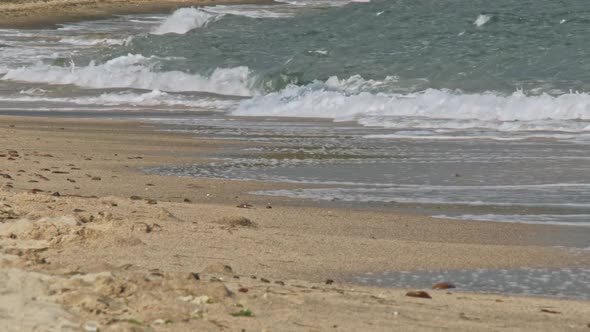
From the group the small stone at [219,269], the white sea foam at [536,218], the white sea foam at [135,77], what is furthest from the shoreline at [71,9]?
the small stone at [219,269]

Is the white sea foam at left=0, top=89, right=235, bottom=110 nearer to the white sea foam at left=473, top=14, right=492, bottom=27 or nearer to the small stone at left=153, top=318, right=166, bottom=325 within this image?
the white sea foam at left=473, top=14, right=492, bottom=27

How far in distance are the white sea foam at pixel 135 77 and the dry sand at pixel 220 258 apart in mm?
11372

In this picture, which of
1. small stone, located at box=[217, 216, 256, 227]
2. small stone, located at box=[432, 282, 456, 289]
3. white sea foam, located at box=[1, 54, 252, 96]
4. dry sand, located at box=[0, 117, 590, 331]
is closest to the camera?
dry sand, located at box=[0, 117, 590, 331]

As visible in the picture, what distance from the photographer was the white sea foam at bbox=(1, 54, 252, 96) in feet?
71.1

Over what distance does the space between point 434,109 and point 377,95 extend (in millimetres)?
→ 1520

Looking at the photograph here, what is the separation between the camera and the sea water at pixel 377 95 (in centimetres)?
988

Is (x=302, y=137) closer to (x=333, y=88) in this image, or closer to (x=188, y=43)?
(x=333, y=88)

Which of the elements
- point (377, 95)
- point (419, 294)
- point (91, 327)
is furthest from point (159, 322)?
point (377, 95)

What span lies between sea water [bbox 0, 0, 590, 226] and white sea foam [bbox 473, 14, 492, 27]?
0.15m

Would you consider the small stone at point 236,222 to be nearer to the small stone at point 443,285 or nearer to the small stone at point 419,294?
the small stone at point 443,285

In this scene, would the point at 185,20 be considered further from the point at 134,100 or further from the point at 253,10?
the point at 134,100

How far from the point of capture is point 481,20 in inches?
1014

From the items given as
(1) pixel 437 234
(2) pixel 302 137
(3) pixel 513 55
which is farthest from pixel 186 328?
(3) pixel 513 55

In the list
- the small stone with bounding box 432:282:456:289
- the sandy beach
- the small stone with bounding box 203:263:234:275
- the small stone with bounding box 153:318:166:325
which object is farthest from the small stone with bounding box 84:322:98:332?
the small stone with bounding box 432:282:456:289
